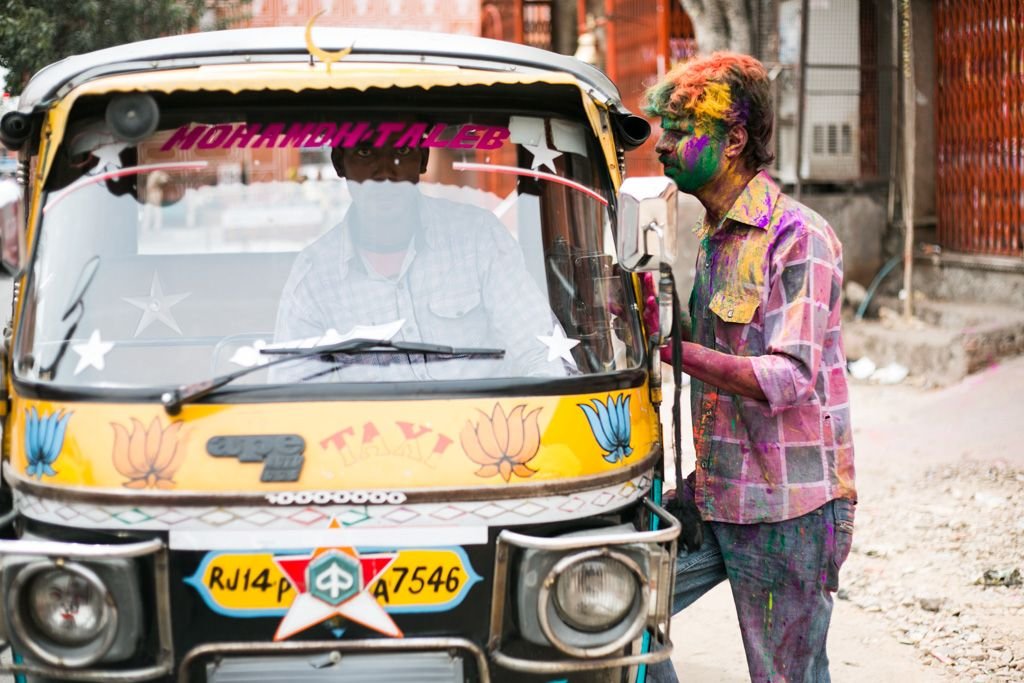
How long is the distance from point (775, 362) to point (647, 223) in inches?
18.6

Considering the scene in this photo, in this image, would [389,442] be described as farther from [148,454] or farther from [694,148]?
[694,148]

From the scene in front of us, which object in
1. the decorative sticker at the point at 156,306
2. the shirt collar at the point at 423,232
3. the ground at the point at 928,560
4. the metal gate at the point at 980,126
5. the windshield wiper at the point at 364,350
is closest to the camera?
the windshield wiper at the point at 364,350

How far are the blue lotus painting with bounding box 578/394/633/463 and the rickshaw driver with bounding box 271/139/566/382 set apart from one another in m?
0.15

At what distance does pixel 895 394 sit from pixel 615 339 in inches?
261

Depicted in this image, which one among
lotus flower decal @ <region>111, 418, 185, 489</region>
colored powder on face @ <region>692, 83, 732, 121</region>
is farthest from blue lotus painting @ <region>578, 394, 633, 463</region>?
lotus flower decal @ <region>111, 418, 185, 489</region>

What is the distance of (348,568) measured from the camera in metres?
2.48

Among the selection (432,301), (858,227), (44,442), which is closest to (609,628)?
(432,301)

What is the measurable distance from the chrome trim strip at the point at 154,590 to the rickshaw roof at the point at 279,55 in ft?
3.80

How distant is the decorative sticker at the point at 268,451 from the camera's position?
2.49 meters

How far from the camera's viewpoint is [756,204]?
2.97 m

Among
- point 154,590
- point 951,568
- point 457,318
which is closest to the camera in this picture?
point 154,590

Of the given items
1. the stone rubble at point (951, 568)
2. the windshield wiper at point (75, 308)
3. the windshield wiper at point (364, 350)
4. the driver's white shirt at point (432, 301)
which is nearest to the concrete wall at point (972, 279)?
the stone rubble at point (951, 568)

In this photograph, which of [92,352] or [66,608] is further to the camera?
[92,352]

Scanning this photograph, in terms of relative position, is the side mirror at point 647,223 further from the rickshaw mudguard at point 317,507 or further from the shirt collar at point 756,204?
the rickshaw mudguard at point 317,507
